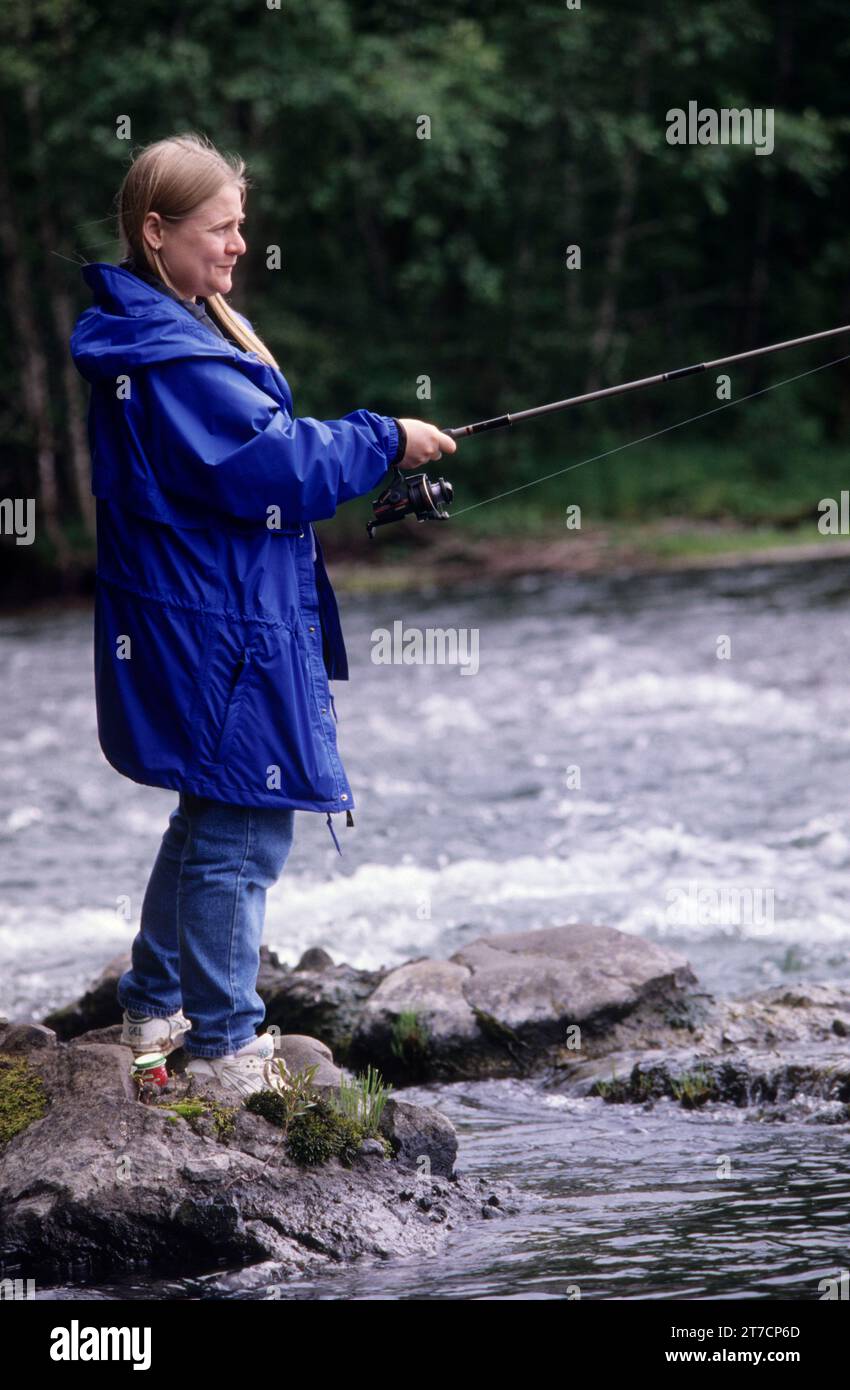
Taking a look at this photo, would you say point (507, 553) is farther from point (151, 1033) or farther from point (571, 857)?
point (151, 1033)

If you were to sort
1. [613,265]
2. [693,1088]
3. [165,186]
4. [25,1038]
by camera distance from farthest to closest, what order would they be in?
[613,265]
[693,1088]
[25,1038]
[165,186]

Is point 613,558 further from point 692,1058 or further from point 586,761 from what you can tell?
point 692,1058

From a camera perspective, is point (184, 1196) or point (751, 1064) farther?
point (751, 1064)

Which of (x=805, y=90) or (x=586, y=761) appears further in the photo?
(x=805, y=90)

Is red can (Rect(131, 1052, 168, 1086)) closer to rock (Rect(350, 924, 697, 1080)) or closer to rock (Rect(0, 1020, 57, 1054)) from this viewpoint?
rock (Rect(0, 1020, 57, 1054))

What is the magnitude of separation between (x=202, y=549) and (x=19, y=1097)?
1326 millimetres

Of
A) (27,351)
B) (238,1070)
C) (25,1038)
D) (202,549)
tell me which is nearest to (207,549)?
(202,549)

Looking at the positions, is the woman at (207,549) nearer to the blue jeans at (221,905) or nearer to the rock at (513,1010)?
the blue jeans at (221,905)

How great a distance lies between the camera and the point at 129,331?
369 centimetres

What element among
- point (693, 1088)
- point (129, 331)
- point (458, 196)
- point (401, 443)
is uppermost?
point (458, 196)

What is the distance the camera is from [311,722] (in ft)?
12.3

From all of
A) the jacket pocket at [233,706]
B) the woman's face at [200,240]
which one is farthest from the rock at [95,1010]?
the woman's face at [200,240]

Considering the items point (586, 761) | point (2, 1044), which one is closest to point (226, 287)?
point (2, 1044)

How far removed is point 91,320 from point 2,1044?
1.76 metres
